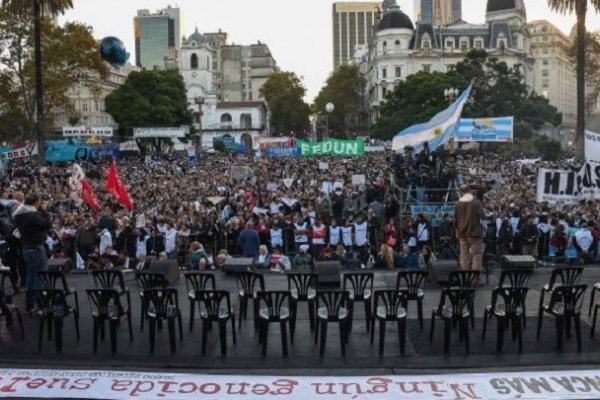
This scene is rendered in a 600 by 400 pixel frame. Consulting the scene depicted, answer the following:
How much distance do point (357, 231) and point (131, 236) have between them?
5.55 m

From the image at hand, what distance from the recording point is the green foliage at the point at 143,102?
230 ft

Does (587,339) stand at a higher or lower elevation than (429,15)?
lower

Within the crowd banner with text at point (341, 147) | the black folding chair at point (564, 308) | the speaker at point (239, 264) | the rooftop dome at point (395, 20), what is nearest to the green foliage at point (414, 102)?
the crowd banner with text at point (341, 147)

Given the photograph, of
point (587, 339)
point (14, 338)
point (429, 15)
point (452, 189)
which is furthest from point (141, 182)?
point (429, 15)

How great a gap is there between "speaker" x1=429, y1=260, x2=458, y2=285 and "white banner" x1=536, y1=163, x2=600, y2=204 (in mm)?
2869

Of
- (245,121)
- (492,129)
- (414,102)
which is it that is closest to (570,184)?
(492,129)

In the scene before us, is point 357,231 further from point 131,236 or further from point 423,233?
point 131,236

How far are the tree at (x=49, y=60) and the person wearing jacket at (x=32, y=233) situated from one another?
3550 centimetres

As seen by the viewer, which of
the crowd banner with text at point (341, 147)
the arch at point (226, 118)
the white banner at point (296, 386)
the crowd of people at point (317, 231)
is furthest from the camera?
the arch at point (226, 118)

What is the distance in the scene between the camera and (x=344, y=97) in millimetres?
112625

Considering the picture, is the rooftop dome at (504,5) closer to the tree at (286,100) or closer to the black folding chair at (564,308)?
the tree at (286,100)

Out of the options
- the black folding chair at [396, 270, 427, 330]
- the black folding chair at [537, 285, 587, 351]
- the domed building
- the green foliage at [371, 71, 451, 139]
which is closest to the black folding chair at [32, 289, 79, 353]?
the black folding chair at [396, 270, 427, 330]

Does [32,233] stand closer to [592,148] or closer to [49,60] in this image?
[592,148]

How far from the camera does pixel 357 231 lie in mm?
17359
